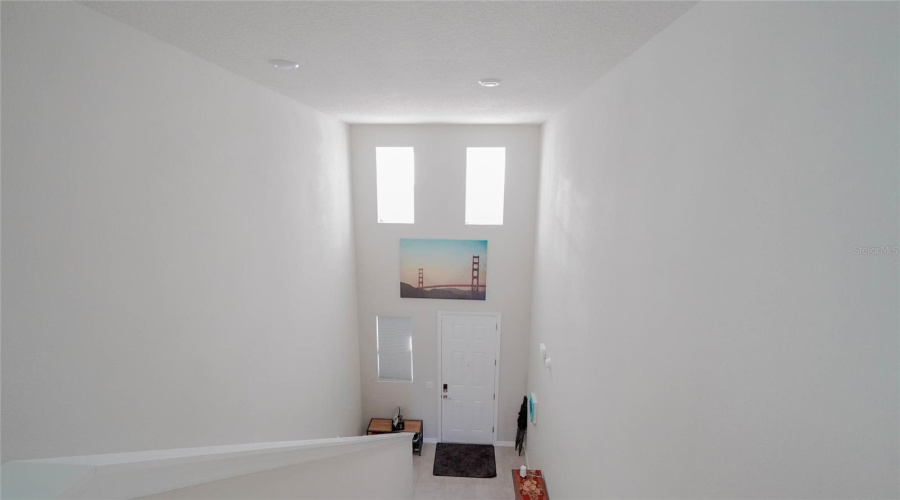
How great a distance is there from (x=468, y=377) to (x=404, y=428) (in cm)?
119

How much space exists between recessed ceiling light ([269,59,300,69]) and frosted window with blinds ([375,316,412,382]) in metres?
4.14

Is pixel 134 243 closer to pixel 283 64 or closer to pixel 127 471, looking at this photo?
pixel 283 64

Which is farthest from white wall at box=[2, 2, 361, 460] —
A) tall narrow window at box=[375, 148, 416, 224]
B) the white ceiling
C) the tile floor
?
the tile floor

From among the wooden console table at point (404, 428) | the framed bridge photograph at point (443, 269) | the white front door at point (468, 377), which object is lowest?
the wooden console table at point (404, 428)

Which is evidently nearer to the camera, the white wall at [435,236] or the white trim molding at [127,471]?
the white trim molding at [127,471]

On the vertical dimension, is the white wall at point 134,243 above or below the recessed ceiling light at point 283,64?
below

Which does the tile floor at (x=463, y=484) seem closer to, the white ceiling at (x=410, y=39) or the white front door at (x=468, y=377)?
the white front door at (x=468, y=377)

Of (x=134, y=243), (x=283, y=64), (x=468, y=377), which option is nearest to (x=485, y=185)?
(x=468, y=377)

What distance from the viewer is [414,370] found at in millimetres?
6309

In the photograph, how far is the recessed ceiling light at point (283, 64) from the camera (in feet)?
8.37

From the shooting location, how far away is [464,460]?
6.05 metres

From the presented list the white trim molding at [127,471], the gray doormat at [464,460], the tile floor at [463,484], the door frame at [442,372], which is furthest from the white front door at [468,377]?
the white trim molding at [127,471]

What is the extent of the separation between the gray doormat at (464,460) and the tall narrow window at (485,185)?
11.1 ft

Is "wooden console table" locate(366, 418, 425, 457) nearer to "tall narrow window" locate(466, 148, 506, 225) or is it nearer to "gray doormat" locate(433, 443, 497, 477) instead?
"gray doormat" locate(433, 443, 497, 477)
